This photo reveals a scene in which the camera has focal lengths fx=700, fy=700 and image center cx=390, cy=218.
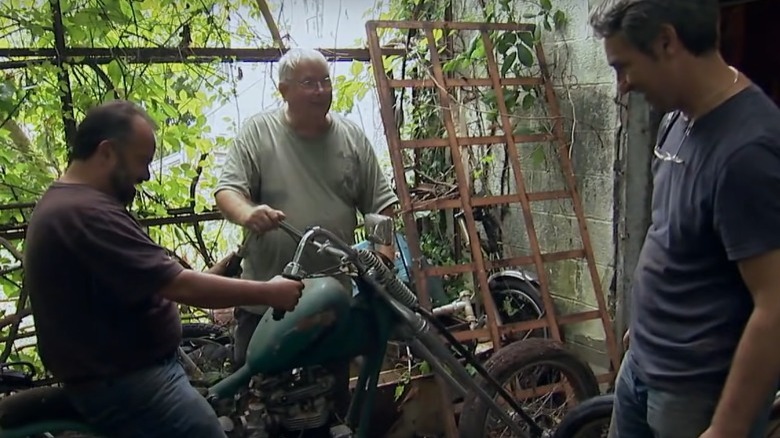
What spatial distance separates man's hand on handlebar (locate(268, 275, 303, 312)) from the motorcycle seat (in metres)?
0.63

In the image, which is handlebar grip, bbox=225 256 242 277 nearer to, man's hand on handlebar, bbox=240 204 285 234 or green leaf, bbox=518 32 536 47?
man's hand on handlebar, bbox=240 204 285 234

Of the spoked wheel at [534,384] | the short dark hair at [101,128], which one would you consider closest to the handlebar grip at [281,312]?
the short dark hair at [101,128]

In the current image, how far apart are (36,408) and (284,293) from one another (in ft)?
2.47

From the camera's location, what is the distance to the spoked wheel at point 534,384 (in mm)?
2688

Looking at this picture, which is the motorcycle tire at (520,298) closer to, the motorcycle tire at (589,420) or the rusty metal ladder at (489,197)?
the rusty metal ladder at (489,197)

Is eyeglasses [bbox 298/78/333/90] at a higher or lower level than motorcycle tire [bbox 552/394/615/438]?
higher

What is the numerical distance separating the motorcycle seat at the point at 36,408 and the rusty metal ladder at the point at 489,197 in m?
1.55

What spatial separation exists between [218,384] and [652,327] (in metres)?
1.44

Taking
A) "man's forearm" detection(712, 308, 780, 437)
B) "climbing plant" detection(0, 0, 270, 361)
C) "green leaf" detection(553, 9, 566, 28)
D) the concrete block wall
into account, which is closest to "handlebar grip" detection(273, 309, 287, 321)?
"man's forearm" detection(712, 308, 780, 437)

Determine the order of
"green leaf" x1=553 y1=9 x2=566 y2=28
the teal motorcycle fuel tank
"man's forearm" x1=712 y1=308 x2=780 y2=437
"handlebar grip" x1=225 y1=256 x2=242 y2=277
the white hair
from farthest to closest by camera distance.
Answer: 1. "green leaf" x1=553 y1=9 x2=566 y2=28
2. "handlebar grip" x1=225 y1=256 x2=242 y2=277
3. the white hair
4. the teal motorcycle fuel tank
5. "man's forearm" x1=712 y1=308 x2=780 y2=437

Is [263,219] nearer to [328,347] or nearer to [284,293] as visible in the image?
[284,293]

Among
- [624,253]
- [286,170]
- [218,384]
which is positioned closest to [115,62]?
[286,170]

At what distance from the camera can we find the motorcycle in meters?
2.26

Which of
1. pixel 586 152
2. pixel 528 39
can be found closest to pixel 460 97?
pixel 528 39
